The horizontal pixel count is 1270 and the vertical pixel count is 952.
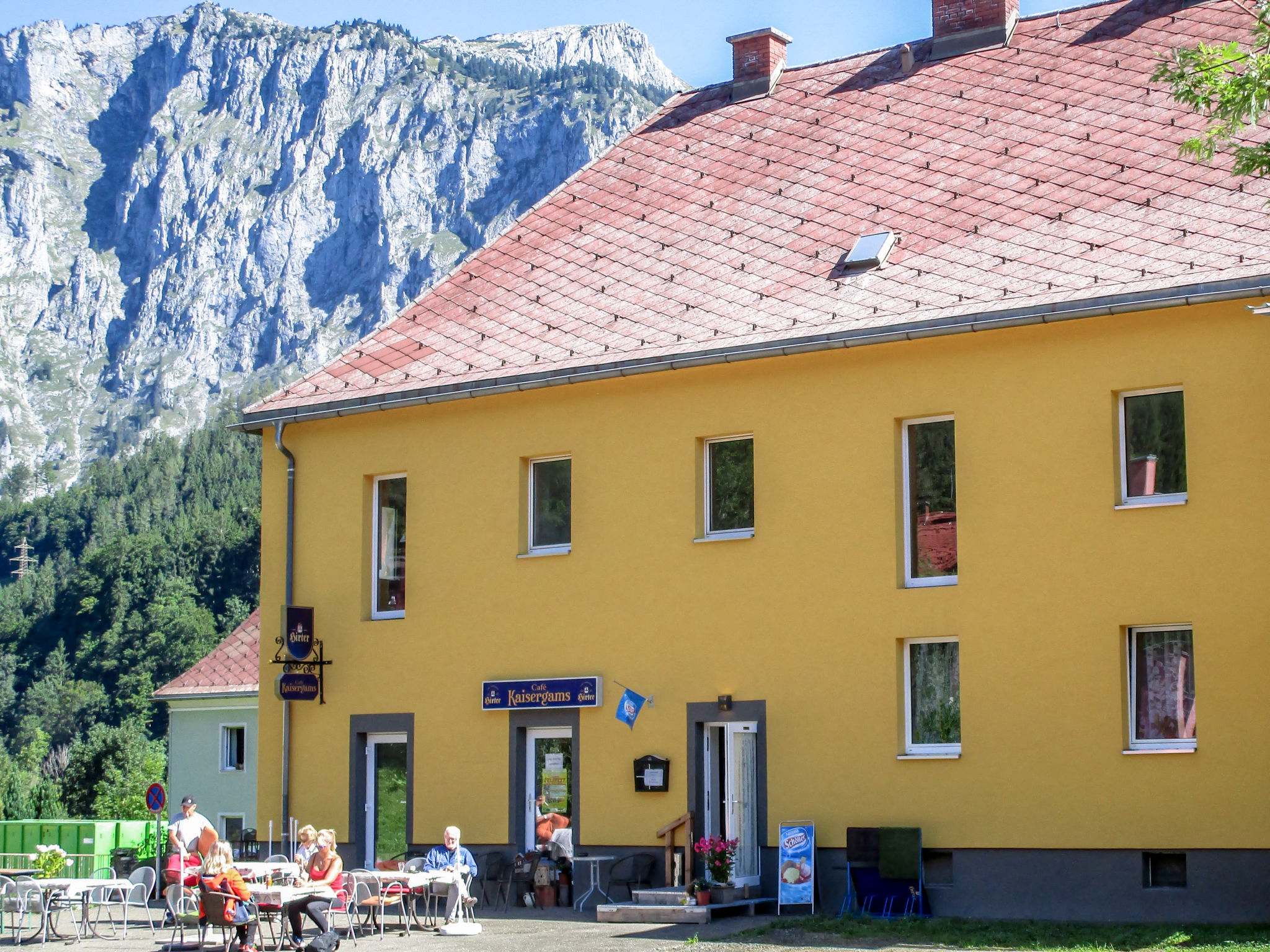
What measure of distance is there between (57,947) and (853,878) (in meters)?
7.89

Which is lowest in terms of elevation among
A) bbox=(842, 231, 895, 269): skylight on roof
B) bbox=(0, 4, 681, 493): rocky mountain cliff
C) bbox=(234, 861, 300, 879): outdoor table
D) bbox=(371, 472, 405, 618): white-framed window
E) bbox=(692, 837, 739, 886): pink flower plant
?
bbox=(234, 861, 300, 879): outdoor table

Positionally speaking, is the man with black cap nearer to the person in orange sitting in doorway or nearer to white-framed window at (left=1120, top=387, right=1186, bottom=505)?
the person in orange sitting in doorway

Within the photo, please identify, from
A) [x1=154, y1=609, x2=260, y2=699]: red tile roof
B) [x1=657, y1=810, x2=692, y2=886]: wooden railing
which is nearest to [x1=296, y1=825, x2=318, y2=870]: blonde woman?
[x1=657, y1=810, x2=692, y2=886]: wooden railing

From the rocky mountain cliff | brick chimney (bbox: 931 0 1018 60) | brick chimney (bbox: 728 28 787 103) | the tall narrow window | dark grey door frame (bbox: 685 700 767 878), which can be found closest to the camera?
dark grey door frame (bbox: 685 700 767 878)

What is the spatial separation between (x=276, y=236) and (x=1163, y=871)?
177m

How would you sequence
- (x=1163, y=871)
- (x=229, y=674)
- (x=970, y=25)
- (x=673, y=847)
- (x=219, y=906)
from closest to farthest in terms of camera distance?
(x=219, y=906) < (x=1163, y=871) < (x=673, y=847) < (x=970, y=25) < (x=229, y=674)

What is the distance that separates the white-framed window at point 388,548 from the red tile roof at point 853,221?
124 cm

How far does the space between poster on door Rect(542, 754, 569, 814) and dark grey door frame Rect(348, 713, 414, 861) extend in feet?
5.84

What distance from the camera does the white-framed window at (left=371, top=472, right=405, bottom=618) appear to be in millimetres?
20609

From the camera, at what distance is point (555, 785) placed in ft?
62.7

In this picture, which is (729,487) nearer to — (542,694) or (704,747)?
(704,747)

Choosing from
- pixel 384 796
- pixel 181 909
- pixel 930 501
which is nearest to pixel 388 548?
pixel 384 796

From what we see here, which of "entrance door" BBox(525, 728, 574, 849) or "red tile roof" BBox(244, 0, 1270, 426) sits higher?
"red tile roof" BBox(244, 0, 1270, 426)

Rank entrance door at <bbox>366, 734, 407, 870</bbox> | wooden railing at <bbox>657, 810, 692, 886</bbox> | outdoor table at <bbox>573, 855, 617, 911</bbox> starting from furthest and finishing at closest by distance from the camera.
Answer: entrance door at <bbox>366, 734, 407, 870</bbox> < outdoor table at <bbox>573, 855, 617, 911</bbox> < wooden railing at <bbox>657, 810, 692, 886</bbox>
